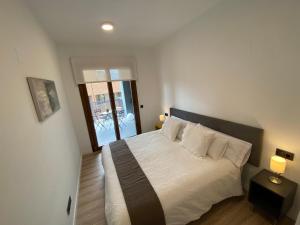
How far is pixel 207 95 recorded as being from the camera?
2463mm

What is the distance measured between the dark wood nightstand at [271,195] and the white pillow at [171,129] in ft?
4.34

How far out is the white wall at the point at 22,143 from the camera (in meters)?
0.83

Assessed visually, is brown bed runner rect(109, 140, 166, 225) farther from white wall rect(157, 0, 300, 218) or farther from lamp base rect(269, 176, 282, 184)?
white wall rect(157, 0, 300, 218)

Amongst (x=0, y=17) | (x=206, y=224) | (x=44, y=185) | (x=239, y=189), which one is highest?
(x=0, y=17)

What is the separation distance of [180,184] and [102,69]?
9.94 feet

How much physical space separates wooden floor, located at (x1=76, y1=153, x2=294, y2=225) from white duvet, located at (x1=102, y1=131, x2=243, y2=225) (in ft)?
0.55

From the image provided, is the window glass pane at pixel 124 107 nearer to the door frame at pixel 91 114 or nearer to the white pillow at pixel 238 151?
the door frame at pixel 91 114

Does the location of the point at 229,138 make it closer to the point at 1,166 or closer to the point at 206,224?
the point at 206,224

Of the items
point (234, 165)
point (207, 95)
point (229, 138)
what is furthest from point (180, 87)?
point (234, 165)

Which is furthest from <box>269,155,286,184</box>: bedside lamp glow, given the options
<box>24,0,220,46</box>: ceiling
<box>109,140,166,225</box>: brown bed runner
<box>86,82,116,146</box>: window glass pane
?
<box>86,82,116,146</box>: window glass pane

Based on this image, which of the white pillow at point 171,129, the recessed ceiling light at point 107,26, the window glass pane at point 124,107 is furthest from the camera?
the window glass pane at point 124,107

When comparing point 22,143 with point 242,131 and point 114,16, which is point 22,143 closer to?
point 114,16

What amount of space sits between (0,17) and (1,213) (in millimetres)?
1312

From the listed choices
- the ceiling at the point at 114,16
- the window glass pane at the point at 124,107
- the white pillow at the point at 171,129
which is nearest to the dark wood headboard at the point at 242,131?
the white pillow at the point at 171,129
